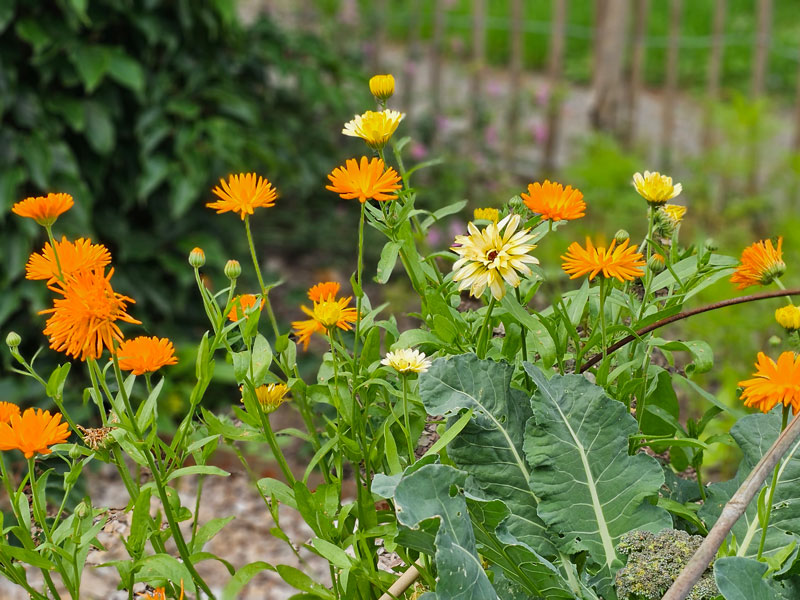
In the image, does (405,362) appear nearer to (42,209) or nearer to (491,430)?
(491,430)

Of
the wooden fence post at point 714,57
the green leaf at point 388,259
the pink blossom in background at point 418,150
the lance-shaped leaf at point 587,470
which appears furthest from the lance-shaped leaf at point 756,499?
the wooden fence post at point 714,57

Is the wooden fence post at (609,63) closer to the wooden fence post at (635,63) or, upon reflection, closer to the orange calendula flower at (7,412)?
the wooden fence post at (635,63)

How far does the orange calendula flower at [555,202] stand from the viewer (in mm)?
906

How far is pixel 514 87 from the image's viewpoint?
4.64 m

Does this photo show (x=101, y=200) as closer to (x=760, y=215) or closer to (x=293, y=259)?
(x=293, y=259)

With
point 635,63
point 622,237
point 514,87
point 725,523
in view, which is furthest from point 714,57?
point 725,523

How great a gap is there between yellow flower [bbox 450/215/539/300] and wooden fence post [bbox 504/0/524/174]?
3.91 m

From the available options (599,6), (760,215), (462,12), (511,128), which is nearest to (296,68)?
(511,128)

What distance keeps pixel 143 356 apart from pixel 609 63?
13.3 ft

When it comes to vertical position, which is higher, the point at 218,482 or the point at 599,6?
the point at 599,6

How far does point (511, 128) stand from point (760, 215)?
1.25 metres

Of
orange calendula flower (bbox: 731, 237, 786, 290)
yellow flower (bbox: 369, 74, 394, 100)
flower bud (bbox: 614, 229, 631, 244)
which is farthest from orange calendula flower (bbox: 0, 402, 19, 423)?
orange calendula flower (bbox: 731, 237, 786, 290)

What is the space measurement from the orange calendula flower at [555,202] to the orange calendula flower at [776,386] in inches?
9.0

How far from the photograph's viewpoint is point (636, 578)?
0.85 meters
